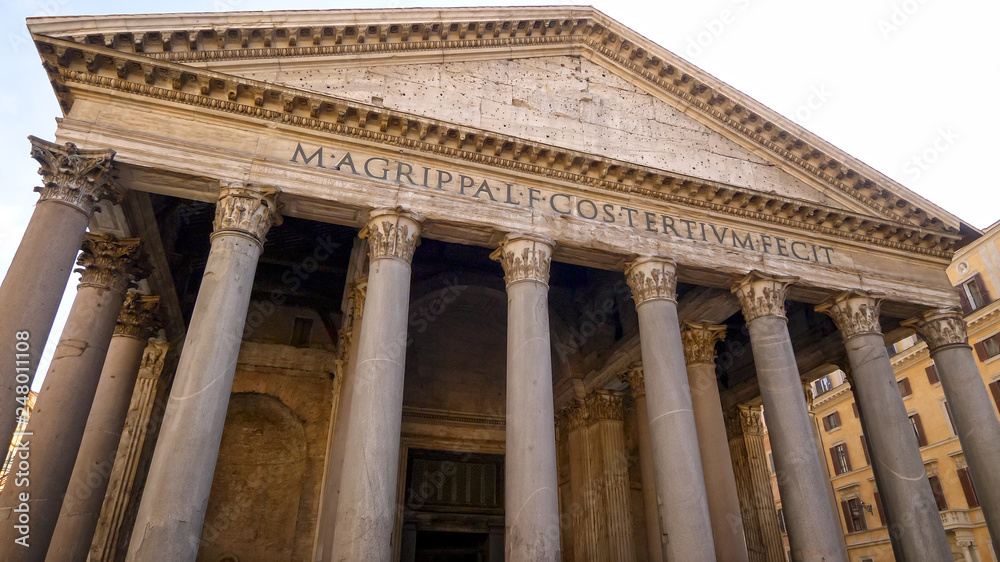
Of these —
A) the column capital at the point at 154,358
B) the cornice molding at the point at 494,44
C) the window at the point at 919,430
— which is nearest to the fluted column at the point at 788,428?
the cornice molding at the point at 494,44

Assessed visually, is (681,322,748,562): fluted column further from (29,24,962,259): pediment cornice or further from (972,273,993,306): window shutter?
(972,273,993,306): window shutter

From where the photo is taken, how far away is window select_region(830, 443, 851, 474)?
26969 millimetres

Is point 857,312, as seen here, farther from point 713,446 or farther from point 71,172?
point 71,172

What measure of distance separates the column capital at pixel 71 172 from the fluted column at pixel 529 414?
210 inches

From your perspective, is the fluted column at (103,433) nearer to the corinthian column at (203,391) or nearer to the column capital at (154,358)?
the column capital at (154,358)

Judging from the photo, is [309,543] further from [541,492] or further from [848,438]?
[848,438]

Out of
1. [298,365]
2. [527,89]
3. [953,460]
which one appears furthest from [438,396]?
[953,460]

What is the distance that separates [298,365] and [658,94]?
368 inches

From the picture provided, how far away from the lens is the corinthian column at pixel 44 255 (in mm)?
6734

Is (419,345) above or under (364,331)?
above

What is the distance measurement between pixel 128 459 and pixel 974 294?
26273mm

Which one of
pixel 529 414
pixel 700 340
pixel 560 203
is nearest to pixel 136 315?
pixel 529 414

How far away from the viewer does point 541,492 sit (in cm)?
764

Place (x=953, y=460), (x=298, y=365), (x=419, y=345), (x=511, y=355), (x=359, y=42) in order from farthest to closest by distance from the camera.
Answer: (x=953, y=460)
(x=419, y=345)
(x=298, y=365)
(x=359, y=42)
(x=511, y=355)
